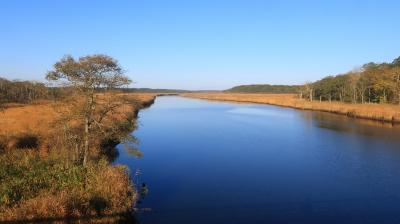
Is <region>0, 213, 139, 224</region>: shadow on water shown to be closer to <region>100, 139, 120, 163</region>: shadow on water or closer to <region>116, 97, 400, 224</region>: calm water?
<region>116, 97, 400, 224</region>: calm water

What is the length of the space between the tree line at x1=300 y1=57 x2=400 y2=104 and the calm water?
21.2 meters

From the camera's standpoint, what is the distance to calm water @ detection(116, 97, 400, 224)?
12.4 metres

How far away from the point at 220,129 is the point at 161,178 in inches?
752

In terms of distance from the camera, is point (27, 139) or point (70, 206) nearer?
point (70, 206)

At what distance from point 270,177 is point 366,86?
149 ft

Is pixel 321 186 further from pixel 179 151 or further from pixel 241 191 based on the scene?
pixel 179 151

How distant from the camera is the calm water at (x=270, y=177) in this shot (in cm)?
1239

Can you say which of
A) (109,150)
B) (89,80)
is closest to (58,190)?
(89,80)

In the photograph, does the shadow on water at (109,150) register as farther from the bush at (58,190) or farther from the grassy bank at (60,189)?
the bush at (58,190)

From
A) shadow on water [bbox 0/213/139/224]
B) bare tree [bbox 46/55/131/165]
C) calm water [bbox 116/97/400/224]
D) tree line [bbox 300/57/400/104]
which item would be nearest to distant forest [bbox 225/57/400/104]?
tree line [bbox 300/57/400/104]

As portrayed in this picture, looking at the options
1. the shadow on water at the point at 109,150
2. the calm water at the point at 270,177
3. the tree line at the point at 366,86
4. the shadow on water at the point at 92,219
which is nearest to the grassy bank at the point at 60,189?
the shadow on water at the point at 92,219

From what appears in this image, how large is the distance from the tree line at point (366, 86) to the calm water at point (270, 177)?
69.5 ft

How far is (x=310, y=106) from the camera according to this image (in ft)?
206

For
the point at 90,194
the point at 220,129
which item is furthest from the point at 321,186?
the point at 220,129
